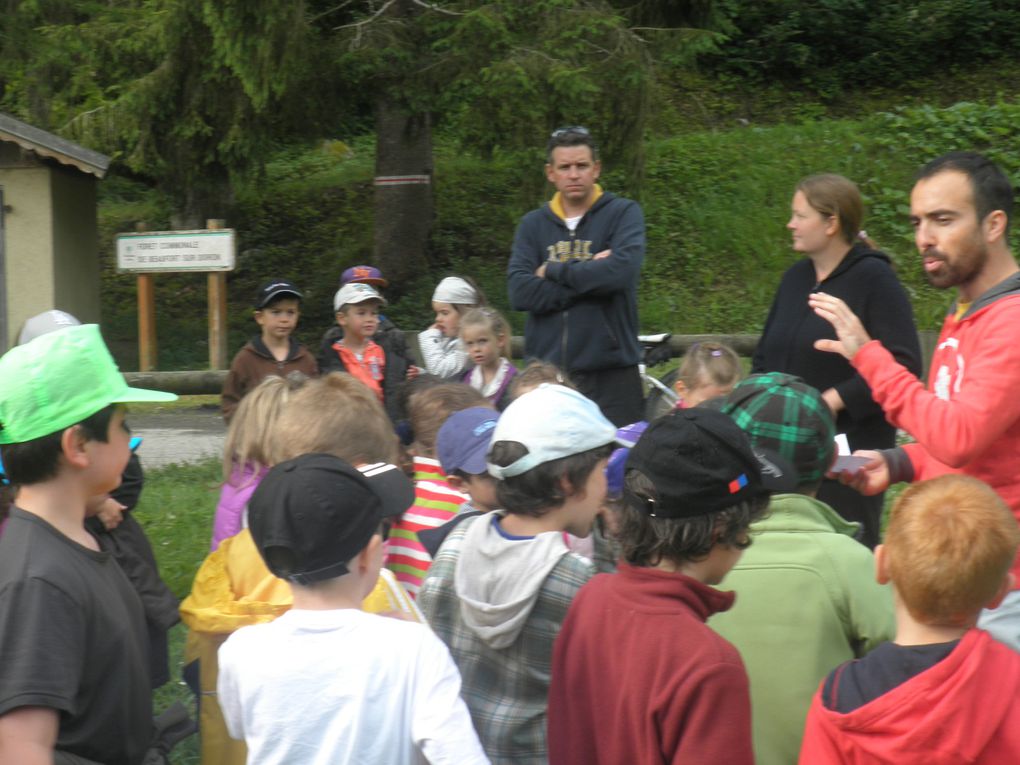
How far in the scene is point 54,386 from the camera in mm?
2559

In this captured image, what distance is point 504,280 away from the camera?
53.3 ft

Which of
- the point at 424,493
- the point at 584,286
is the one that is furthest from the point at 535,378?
the point at 424,493

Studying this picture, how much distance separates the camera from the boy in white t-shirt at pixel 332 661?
2.38 m

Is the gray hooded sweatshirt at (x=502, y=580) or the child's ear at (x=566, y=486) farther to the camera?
the child's ear at (x=566, y=486)

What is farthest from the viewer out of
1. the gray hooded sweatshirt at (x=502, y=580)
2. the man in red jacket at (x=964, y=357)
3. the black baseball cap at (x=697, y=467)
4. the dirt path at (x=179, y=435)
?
the dirt path at (x=179, y=435)

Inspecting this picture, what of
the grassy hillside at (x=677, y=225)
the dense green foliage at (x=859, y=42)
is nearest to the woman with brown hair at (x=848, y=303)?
the grassy hillside at (x=677, y=225)

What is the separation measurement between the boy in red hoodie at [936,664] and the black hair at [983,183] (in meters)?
1.26

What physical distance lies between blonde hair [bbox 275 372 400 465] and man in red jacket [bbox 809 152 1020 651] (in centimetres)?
139

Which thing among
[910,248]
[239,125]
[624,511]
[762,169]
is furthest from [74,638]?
[762,169]

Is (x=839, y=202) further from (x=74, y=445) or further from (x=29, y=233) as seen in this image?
(x=29, y=233)

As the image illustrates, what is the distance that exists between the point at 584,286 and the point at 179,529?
311 centimetres

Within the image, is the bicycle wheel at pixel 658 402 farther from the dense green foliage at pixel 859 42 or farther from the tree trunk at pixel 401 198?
the dense green foliage at pixel 859 42

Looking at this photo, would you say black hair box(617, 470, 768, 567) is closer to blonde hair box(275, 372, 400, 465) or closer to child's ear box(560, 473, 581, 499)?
child's ear box(560, 473, 581, 499)

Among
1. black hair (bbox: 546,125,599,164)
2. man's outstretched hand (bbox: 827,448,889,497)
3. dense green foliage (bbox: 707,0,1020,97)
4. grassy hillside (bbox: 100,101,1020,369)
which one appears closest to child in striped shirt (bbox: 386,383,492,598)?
man's outstretched hand (bbox: 827,448,889,497)
